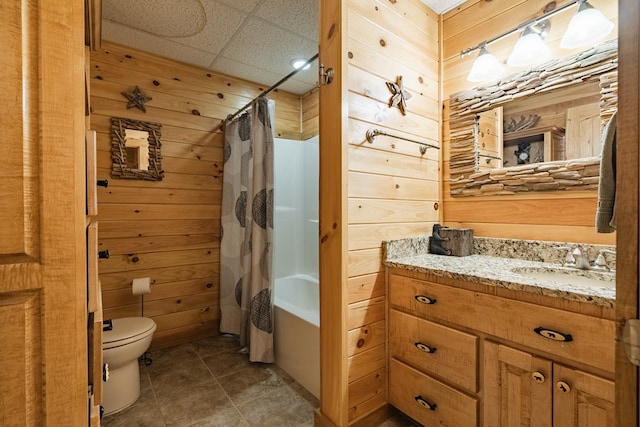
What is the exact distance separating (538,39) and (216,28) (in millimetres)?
1948

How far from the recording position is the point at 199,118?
2.67 metres

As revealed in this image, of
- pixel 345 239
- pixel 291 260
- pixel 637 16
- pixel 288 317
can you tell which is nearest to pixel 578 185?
pixel 345 239

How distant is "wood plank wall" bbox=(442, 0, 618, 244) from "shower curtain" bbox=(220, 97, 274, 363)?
1.28 m

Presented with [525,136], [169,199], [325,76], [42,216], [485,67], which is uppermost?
[485,67]

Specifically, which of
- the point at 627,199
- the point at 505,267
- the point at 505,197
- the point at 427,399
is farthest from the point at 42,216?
the point at 505,197

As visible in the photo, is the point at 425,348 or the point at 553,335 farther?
the point at 425,348

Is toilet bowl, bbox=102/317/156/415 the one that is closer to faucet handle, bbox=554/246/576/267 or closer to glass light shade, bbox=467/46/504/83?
faucet handle, bbox=554/246/576/267

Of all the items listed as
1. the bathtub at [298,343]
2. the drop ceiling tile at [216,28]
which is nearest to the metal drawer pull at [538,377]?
the bathtub at [298,343]

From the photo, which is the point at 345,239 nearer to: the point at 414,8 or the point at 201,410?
the point at 201,410

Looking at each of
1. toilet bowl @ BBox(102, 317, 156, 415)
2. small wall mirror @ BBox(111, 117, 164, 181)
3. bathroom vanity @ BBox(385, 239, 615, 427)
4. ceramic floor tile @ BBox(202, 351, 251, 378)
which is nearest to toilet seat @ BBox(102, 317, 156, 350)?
toilet bowl @ BBox(102, 317, 156, 415)

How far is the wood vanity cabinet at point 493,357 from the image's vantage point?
0.99 m

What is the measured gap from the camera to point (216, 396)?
1.83m

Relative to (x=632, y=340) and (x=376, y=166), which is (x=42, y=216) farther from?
(x=376, y=166)

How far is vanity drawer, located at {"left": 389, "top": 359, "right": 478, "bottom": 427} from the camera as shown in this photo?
51.0 inches
